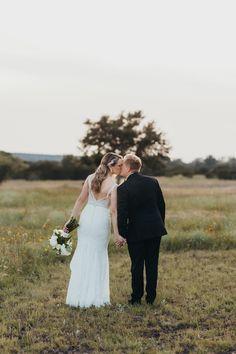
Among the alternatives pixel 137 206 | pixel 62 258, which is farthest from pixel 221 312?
pixel 62 258

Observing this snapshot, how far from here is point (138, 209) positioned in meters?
8.98

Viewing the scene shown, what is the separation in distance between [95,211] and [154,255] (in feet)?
3.74

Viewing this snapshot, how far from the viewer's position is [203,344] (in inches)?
286

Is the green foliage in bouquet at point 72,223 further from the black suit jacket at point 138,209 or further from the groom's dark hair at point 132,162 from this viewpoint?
the groom's dark hair at point 132,162

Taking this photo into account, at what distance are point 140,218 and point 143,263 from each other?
729 mm

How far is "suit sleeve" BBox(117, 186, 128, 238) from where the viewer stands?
8.92 metres

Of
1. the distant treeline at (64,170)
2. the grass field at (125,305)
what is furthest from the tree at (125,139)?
the grass field at (125,305)

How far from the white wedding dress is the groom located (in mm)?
319

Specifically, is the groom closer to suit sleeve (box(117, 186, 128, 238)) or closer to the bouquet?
suit sleeve (box(117, 186, 128, 238))

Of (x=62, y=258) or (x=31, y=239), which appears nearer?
(x=62, y=258)

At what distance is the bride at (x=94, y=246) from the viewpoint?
904 centimetres

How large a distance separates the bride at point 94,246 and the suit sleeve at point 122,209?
8 cm

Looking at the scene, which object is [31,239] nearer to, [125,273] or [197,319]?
[125,273]

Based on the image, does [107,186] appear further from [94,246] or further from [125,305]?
[125,305]
